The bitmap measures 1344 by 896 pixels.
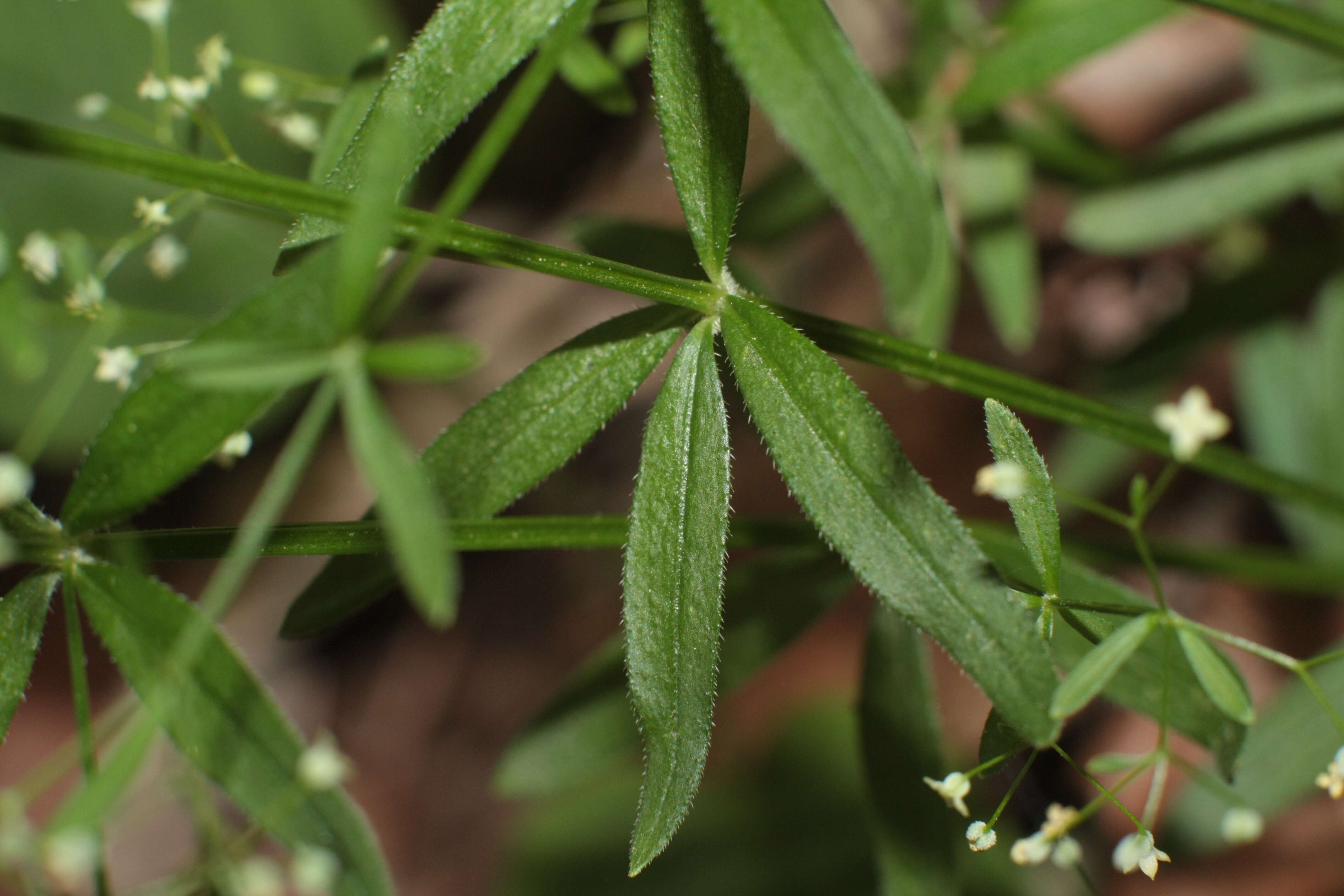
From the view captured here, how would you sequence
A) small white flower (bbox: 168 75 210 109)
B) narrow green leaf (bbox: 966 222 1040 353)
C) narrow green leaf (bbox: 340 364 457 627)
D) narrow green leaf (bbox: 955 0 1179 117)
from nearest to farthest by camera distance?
narrow green leaf (bbox: 340 364 457 627) < small white flower (bbox: 168 75 210 109) < narrow green leaf (bbox: 955 0 1179 117) < narrow green leaf (bbox: 966 222 1040 353)

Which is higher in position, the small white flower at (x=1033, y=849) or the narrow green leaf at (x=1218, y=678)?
the narrow green leaf at (x=1218, y=678)

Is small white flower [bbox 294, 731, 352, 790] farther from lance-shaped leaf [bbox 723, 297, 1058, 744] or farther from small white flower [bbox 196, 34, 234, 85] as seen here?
small white flower [bbox 196, 34, 234, 85]

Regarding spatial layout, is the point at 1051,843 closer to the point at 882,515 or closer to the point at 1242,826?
the point at 1242,826

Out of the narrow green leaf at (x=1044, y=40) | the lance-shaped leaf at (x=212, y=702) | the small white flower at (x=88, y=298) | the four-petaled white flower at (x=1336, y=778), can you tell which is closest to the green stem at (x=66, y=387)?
the small white flower at (x=88, y=298)

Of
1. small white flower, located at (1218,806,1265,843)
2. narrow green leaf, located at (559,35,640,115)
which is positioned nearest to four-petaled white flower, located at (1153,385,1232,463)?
small white flower, located at (1218,806,1265,843)

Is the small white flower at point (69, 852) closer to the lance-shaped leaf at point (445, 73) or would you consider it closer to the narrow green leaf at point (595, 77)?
the lance-shaped leaf at point (445, 73)

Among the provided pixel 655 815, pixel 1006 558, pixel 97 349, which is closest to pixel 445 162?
pixel 97 349

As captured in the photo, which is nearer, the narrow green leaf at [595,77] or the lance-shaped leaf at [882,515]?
the lance-shaped leaf at [882,515]

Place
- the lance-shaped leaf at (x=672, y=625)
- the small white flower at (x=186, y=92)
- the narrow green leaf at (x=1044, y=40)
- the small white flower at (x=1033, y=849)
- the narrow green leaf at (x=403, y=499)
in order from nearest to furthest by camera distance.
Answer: the narrow green leaf at (x=403, y=499) < the small white flower at (x=1033, y=849) < the lance-shaped leaf at (x=672, y=625) < the small white flower at (x=186, y=92) < the narrow green leaf at (x=1044, y=40)
